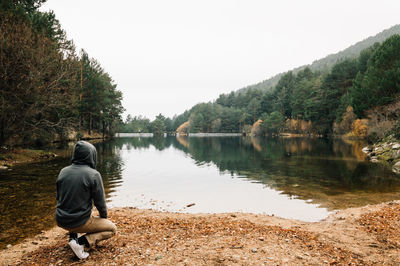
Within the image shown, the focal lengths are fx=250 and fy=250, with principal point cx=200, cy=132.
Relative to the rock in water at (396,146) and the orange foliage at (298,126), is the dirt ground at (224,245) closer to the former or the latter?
the rock in water at (396,146)

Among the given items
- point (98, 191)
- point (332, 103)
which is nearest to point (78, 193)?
point (98, 191)

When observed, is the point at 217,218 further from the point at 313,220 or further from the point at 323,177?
the point at 323,177

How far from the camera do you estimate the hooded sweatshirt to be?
4.32m

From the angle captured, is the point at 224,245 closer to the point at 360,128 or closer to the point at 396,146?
the point at 396,146

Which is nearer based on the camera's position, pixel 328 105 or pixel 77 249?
pixel 77 249

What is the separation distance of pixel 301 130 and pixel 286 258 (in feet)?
309

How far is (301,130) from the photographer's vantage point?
91688mm

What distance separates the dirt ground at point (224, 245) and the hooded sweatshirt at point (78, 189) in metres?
0.87

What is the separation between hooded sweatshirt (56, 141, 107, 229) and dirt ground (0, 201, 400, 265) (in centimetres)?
87

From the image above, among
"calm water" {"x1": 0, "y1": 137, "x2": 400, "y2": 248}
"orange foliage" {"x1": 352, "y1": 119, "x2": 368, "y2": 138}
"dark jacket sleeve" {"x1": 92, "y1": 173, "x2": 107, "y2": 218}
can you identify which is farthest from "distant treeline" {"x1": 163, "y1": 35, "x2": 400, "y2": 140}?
"dark jacket sleeve" {"x1": 92, "y1": 173, "x2": 107, "y2": 218}

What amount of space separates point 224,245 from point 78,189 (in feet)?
9.94

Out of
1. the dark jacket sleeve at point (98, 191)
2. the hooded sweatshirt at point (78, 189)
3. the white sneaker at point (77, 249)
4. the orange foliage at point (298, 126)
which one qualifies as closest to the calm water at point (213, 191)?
the white sneaker at point (77, 249)

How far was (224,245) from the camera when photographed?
16.8ft

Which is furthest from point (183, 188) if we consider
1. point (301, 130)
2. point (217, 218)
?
point (301, 130)
